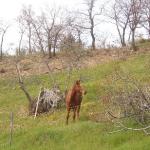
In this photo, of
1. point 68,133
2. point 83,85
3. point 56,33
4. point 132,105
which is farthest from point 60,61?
point 132,105

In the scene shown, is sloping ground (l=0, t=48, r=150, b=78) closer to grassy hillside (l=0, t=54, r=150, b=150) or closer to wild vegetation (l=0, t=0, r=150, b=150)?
wild vegetation (l=0, t=0, r=150, b=150)

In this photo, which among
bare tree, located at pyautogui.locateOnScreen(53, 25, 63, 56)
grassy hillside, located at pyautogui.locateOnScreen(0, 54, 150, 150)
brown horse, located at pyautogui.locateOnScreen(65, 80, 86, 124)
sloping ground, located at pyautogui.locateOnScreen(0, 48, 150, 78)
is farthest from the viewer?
bare tree, located at pyautogui.locateOnScreen(53, 25, 63, 56)

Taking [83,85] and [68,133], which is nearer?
[68,133]

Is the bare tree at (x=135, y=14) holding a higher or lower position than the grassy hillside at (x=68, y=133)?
higher

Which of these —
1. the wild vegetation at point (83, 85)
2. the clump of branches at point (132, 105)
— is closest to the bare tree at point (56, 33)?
the wild vegetation at point (83, 85)

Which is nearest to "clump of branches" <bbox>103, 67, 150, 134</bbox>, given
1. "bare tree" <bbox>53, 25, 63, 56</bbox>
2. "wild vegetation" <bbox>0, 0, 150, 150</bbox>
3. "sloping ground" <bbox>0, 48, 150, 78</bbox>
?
"wild vegetation" <bbox>0, 0, 150, 150</bbox>

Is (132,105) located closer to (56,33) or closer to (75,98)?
(75,98)

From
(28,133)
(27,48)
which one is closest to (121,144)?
(28,133)

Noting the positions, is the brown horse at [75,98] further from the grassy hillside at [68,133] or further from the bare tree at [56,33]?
the bare tree at [56,33]

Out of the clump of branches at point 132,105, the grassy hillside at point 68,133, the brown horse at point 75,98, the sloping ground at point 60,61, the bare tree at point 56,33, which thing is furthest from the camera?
the bare tree at point 56,33

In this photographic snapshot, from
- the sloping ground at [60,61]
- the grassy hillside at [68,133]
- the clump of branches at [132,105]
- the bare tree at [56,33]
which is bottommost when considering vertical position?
the grassy hillside at [68,133]

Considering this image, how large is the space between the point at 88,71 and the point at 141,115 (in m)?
24.0

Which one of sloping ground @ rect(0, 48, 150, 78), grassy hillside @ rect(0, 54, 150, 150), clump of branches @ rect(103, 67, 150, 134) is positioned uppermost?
sloping ground @ rect(0, 48, 150, 78)

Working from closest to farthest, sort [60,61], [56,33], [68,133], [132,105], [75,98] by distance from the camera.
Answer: [132,105]
[68,133]
[75,98]
[60,61]
[56,33]
